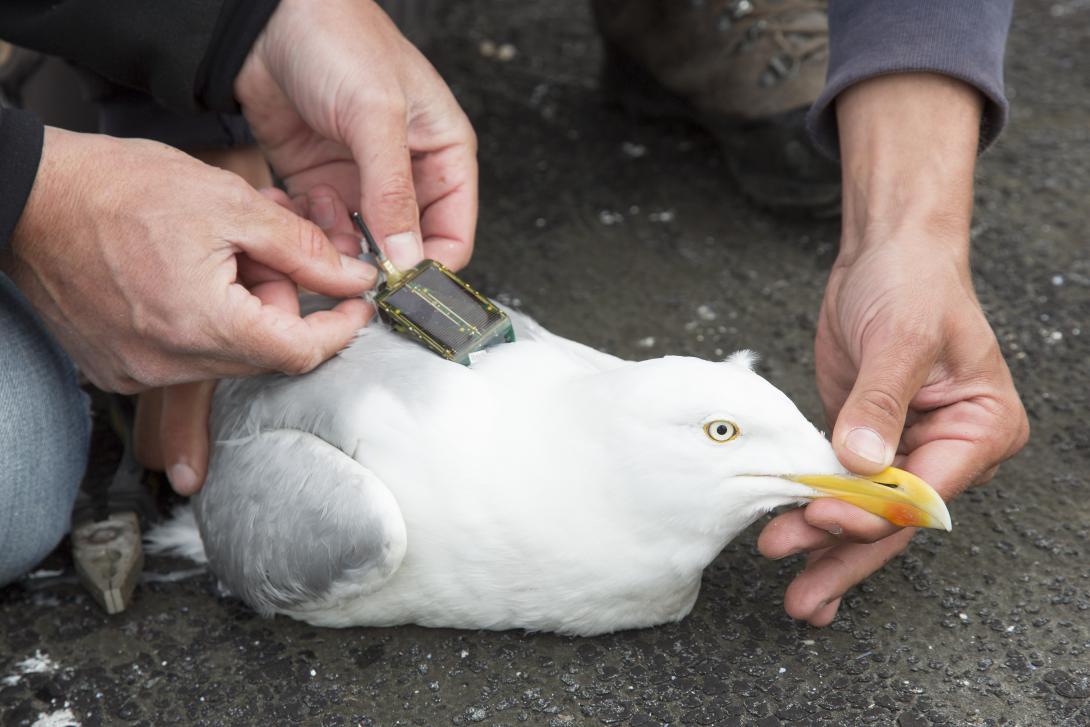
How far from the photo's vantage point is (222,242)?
6.63ft

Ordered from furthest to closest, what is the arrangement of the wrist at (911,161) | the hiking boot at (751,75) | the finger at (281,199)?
1. the hiking boot at (751,75)
2. the finger at (281,199)
3. the wrist at (911,161)

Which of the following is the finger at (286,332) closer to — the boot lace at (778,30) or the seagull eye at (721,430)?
the seagull eye at (721,430)

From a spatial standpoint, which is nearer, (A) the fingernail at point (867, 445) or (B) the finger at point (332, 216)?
(A) the fingernail at point (867, 445)

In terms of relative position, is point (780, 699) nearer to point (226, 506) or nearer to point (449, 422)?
point (449, 422)

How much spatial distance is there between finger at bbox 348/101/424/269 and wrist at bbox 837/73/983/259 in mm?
864

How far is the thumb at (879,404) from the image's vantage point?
187cm

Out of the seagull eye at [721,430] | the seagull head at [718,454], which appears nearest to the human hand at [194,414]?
the seagull head at [718,454]

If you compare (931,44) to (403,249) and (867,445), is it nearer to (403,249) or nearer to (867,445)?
(867,445)

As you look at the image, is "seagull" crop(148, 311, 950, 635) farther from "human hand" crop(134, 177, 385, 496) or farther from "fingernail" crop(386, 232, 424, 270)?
"human hand" crop(134, 177, 385, 496)

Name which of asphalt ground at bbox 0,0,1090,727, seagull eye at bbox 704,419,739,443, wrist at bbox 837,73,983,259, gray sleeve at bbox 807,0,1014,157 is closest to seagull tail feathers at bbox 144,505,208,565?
asphalt ground at bbox 0,0,1090,727

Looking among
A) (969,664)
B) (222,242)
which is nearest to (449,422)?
(222,242)

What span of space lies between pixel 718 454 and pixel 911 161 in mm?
823

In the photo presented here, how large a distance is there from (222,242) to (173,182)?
14 centimetres

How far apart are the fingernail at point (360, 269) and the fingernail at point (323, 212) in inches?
11.6
